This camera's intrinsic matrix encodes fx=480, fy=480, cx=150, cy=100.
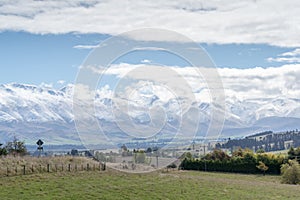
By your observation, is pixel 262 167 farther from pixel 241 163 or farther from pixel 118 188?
pixel 118 188

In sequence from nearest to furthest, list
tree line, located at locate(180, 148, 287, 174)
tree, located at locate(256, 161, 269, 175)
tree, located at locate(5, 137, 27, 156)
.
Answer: tree, located at locate(5, 137, 27, 156) → tree, located at locate(256, 161, 269, 175) → tree line, located at locate(180, 148, 287, 174)

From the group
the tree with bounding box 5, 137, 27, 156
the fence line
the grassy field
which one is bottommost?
the grassy field

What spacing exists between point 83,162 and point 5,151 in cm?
1022

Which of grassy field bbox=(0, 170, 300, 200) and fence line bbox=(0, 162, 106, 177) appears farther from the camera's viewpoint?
fence line bbox=(0, 162, 106, 177)

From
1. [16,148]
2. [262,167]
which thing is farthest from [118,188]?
[262,167]

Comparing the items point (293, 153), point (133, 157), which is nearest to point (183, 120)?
point (133, 157)

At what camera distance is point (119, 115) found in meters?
48.3

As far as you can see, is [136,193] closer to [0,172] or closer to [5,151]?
[0,172]

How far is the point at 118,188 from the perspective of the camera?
37375 mm

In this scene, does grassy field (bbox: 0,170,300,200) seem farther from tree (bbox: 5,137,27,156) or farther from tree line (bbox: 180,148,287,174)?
tree line (bbox: 180,148,287,174)

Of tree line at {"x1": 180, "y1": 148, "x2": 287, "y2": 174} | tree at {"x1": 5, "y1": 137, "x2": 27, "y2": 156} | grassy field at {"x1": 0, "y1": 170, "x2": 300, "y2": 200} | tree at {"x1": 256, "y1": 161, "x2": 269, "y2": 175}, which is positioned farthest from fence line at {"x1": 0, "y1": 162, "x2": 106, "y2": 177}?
tree at {"x1": 256, "y1": 161, "x2": 269, "y2": 175}

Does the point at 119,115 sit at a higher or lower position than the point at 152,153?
higher

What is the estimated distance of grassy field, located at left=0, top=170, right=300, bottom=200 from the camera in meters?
34.0

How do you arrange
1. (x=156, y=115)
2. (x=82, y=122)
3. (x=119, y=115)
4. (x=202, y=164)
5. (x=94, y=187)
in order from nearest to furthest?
(x=94, y=187)
(x=82, y=122)
(x=119, y=115)
(x=156, y=115)
(x=202, y=164)
